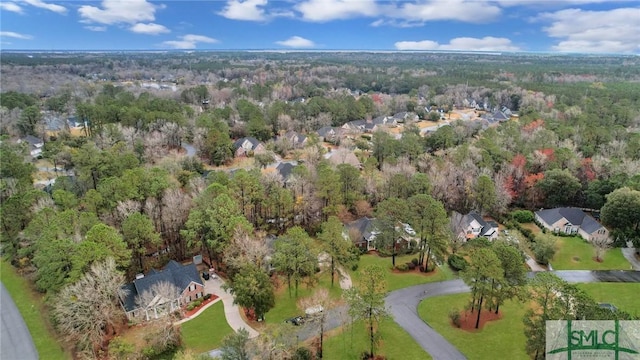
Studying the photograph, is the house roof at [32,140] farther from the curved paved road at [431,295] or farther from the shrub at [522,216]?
the shrub at [522,216]

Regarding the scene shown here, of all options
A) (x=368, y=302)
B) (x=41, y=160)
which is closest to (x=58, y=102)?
(x=41, y=160)

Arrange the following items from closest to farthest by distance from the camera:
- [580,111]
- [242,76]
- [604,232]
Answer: [604,232] < [580,111] < [242,76]

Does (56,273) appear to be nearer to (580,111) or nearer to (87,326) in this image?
(87,326)

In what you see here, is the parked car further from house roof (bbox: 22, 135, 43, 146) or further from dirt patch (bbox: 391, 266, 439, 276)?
house roof (bbox: 22, 135, 43, 146)

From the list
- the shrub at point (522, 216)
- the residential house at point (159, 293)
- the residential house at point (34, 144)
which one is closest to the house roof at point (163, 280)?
the residential house at point (159, 293)

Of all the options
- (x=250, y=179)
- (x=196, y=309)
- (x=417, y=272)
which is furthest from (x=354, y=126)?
(x=196, y=309)

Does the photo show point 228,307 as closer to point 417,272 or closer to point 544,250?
point 417,272
